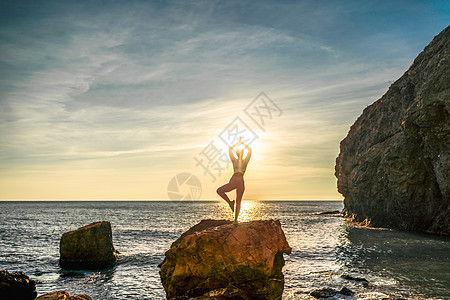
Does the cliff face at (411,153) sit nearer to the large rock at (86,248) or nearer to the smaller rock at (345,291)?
the smaller rock at (345,291)

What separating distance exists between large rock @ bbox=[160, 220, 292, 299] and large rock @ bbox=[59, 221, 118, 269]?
11857mm

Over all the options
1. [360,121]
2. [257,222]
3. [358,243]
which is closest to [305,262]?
[358,243]

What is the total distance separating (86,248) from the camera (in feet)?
71.2

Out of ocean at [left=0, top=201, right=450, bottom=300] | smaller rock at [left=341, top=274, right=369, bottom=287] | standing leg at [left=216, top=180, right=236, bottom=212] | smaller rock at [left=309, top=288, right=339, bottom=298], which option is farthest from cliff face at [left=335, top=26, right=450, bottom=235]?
standing leg at [left=216, top=180, right=236, bottom=212]

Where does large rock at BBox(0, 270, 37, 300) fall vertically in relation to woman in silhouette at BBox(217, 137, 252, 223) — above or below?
below

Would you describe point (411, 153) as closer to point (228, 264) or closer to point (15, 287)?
point (228, 264)

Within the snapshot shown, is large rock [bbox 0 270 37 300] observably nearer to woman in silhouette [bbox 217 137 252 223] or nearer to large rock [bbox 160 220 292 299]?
large rock [bbox 160 220 292 299]

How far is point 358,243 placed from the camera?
3225 centimetres

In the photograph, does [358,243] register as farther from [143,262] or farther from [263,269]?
[263,269]

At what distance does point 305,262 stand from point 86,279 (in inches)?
565

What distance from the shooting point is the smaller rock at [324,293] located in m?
15.2

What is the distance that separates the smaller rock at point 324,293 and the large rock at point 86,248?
13744 millimetres

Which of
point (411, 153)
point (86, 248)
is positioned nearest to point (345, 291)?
point (86, 248)

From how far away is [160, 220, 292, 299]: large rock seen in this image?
10.9 metres
